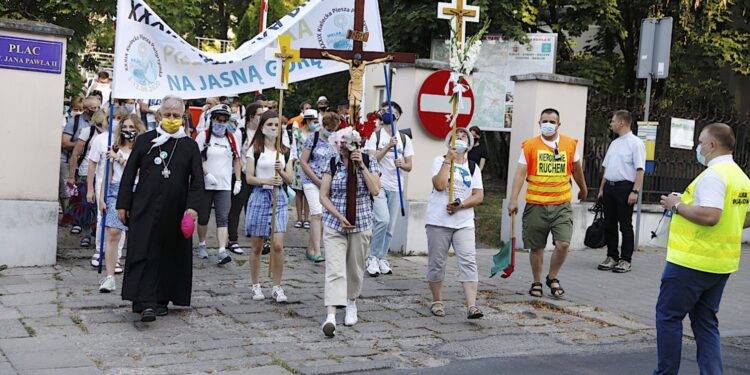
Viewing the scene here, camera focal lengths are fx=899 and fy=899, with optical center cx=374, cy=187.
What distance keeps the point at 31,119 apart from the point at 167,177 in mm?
2683

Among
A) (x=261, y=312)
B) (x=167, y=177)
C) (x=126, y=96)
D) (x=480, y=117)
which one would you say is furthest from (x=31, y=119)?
(x=480, y=117)

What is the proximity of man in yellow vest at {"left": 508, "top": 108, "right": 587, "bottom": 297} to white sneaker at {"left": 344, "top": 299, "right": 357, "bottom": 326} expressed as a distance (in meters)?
2.25

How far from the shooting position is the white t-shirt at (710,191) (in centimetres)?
563

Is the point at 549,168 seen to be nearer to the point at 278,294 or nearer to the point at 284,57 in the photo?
the point at 284,57

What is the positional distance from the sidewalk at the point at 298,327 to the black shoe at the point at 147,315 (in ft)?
0.21

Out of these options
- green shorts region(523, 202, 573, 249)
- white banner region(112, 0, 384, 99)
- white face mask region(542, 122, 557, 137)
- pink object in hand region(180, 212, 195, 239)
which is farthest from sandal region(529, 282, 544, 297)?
pink object in hand region(180, 212, 195, 239)

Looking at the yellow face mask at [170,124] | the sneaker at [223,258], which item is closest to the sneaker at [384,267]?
the sneaker at [223,258]

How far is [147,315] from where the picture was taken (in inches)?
282

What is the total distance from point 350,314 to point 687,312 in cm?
282

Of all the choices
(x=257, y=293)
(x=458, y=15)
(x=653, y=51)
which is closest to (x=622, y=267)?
(x=653, y=51)

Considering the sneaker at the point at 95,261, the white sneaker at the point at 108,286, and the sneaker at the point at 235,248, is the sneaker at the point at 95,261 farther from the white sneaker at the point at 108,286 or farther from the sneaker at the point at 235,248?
the sneaker at the point at 235,248

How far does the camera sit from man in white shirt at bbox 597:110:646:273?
10.8 metres

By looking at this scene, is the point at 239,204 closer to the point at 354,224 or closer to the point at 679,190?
the point at 354,224

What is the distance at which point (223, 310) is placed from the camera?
25.8 ft
